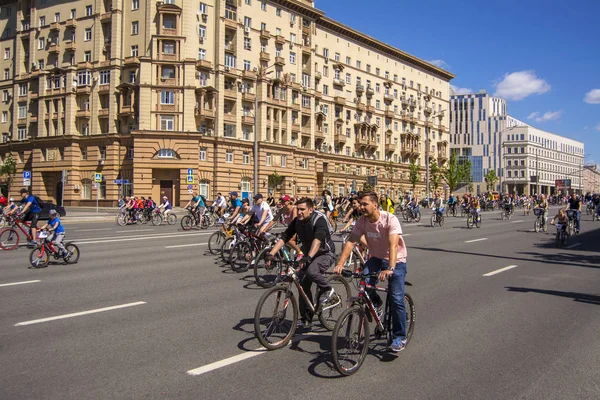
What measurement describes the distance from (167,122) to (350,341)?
1828 inches

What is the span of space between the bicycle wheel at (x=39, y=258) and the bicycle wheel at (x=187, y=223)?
1219 cm

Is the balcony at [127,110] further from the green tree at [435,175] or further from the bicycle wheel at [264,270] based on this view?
the green tree at [435,175]

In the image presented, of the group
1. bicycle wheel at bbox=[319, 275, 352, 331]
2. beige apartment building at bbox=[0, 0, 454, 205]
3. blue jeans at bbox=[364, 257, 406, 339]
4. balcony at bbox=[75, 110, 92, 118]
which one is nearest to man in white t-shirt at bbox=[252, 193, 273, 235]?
bicycle wheel at bbox=[319, 275, 352, 331]

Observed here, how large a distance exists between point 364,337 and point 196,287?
4.93 metres

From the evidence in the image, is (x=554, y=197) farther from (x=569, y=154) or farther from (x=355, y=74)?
(x=569, y=154)

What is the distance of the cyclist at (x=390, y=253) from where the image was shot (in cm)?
519

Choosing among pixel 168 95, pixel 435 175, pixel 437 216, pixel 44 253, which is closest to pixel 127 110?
pixel 168 95

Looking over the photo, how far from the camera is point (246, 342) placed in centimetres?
573

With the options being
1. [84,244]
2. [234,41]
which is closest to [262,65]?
[234,41]

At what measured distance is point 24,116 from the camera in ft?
186

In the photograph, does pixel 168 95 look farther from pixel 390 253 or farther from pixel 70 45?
pixel 390 253

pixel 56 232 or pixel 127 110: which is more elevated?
pixel 127 110

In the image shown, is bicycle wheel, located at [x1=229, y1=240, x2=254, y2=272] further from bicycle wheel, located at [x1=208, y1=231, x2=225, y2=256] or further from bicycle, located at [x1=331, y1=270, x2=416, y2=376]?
bicycle, located at [x1=331, y1=270, x2=416, y2=376]

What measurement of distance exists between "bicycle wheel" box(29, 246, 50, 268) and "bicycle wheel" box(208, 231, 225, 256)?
14.0ft
